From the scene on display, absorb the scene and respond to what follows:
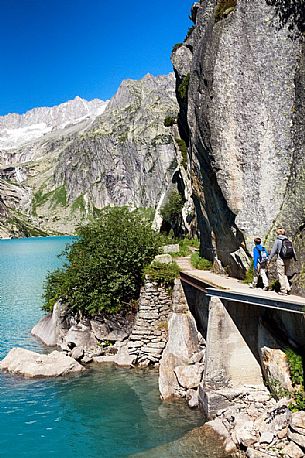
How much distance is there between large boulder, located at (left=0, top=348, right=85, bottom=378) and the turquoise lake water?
0.50 metres

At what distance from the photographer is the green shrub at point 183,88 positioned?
47.9 meters

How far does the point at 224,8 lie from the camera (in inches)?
838

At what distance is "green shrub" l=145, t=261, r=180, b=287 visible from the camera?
969 inches

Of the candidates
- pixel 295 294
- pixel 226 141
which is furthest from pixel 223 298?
pixel 226 141

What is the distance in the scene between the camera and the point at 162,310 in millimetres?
24578

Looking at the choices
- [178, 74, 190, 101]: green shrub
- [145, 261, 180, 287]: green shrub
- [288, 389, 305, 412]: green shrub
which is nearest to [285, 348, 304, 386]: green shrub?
[288, 389, 305, 412]: green shrub

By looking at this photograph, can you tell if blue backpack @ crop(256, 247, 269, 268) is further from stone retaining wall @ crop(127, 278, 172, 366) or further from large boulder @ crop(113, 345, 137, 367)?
large boulder @ crop(113, 345, 137, 367)

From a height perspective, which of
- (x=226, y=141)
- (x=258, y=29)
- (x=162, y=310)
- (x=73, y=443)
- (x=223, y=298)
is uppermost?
(x=258, y=29)

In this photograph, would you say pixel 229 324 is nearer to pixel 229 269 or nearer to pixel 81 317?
pixel 229 269

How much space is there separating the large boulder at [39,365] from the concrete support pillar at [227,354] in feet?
26.6

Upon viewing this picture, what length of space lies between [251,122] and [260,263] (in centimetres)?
646

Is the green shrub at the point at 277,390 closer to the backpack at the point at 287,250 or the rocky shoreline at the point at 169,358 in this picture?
the rocky shoreline at the point at 169,358

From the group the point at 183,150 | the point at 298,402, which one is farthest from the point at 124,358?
the point at 183,150

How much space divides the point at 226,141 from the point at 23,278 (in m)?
48.2
